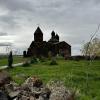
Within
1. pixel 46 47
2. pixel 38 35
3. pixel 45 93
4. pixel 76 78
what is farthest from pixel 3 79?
pixel 46 47

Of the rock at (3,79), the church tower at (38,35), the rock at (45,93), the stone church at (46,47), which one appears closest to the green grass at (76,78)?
the rock at (45,93)

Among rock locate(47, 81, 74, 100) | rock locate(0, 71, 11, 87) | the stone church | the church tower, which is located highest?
the church tower

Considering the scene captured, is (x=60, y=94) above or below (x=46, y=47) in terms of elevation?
below

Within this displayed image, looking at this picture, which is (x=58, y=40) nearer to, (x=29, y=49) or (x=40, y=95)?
(x=29, y=49)

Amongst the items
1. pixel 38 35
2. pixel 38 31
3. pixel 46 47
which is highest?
pixel 38 31

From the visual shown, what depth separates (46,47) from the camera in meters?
86.1

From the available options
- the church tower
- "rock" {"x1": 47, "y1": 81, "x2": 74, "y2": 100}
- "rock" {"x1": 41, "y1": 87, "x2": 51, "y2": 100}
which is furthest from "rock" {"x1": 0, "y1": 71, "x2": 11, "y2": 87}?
the church tower

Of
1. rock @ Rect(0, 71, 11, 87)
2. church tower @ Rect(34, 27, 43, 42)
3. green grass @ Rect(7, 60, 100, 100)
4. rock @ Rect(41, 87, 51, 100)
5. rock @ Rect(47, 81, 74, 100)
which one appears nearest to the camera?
rock @ Rect(47, 81, 74, 100)

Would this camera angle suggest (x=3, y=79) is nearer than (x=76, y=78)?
Yes

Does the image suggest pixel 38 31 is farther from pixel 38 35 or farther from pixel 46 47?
pixel 46 47

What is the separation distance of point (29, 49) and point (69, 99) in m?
73.0

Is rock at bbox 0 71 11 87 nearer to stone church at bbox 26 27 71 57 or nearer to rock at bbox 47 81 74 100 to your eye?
rock at bbox 47 81 74 100

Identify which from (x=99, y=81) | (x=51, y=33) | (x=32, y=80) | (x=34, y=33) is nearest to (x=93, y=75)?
(x=99, y=81)

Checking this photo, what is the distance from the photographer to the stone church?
83312 millimetres
